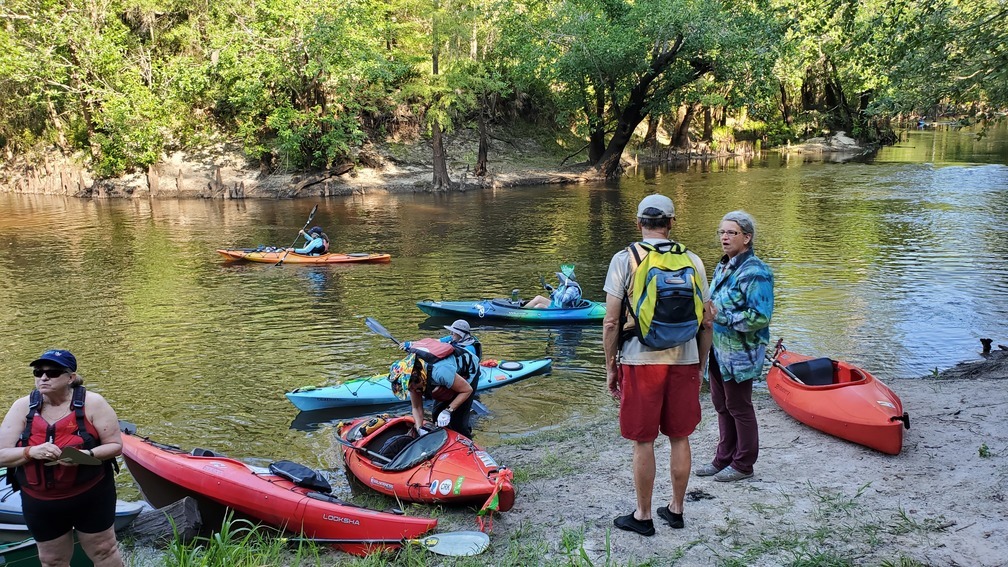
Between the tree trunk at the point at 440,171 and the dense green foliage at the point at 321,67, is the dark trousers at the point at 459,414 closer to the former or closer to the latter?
the dense green foliage at the point at 321,67

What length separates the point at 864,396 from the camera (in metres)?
→ 5.10

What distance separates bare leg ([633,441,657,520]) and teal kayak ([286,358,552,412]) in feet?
12.5

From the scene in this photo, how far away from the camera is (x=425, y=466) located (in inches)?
194

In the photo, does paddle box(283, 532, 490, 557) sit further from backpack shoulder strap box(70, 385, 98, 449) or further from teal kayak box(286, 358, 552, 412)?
teal kayak box(286, 358, 552, 412)

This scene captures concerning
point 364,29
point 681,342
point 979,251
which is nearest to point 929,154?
point 979,251

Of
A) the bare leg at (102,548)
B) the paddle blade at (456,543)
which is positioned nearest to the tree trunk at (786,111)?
the paddle blade at (456,543)

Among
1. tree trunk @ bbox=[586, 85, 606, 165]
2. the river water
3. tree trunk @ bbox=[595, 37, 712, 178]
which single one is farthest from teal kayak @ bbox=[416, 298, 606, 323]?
tree trunk @ bbox=[586, 85, 606, 165]

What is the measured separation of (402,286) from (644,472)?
9651mm

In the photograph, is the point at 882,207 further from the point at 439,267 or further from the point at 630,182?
the point at 439,267

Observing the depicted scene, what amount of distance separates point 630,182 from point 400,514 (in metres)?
25.3

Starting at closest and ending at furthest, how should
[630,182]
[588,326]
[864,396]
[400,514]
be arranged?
1. [400,514]
2. [864,396]
3. [588,326]
4. [630,182]

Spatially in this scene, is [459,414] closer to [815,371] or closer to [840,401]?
[840,401]

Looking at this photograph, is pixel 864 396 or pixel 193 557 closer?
pixel 193 557

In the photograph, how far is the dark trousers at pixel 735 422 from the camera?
432 centimetres
